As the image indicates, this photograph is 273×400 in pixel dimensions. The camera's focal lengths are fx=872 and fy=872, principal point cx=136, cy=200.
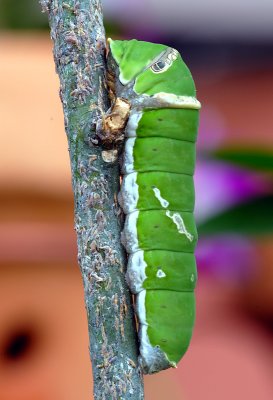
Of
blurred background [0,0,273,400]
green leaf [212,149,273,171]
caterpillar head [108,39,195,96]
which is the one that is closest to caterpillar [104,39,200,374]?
caterpillar head [108,39,195,96]

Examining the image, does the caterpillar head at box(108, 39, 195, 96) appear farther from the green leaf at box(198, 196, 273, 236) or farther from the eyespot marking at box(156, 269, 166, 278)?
the green leaf at box(198, 196, 273, 236)

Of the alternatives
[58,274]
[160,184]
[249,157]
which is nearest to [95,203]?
[160,184]

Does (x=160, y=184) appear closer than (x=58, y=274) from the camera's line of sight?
Yes

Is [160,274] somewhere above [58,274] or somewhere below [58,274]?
above

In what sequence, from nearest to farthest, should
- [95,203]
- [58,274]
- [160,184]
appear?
[95,203], [160,184], [58,274]

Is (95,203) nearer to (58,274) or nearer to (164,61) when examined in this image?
(164,61)

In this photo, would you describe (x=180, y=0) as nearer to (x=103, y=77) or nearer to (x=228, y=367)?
(x=228, y=367)
